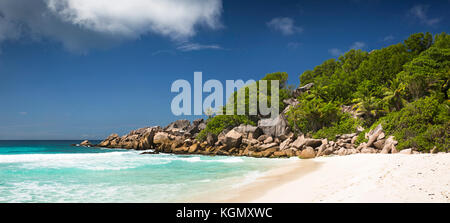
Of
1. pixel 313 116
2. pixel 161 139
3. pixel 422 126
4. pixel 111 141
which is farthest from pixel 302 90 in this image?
pixel 111 141

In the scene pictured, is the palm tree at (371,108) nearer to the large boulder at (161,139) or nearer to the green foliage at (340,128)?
the green foliage at (340,128)

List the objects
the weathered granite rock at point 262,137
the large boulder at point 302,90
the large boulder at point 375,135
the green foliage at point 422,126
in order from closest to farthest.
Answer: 1. the green foliage at point 422,126
2. the large boulder at point 375,135
3. the weathered granite rock at point 262,137
4. the large boulder at point 302,90

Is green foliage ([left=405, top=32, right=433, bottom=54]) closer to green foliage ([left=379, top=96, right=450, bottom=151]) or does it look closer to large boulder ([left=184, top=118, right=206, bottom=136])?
green foliage ([left=379, top=96, right=450, bottom=151])

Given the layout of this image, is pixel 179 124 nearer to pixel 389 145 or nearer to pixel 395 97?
pixel 395 97

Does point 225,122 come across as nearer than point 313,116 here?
No

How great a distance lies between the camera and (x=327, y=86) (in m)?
38.8

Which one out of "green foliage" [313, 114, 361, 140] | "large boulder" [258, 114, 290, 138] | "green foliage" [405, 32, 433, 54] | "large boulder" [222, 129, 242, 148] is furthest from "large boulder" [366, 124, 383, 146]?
"green foliage" [405, 32, 433, 54]

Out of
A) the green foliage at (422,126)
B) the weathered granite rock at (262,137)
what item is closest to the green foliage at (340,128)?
the weathered granite rock at (262,137)

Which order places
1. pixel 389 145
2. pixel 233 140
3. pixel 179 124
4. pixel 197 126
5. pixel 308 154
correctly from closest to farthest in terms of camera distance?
pixel 389 145
pixel 308 154
pixel 233 140
pixel 197 126
pixel 179 124

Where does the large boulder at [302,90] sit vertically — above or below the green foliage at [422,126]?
above
